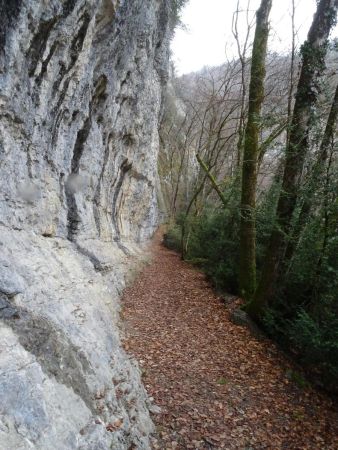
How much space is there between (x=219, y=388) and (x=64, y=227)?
5.10 metres

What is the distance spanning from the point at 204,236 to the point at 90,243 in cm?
614

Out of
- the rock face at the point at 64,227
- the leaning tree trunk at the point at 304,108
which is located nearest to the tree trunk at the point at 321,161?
the leaning tree trunk at the point at 304,108

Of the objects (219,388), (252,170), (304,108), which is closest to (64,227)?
(219,388)

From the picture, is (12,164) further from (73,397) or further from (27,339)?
(73,397)

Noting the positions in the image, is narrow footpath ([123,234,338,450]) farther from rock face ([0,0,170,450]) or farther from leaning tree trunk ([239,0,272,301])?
leaning tree trunk ([239,0,272,301])

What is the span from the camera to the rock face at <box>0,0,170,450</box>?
3648 mm

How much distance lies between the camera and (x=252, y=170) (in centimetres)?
955

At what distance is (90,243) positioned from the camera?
373 inches

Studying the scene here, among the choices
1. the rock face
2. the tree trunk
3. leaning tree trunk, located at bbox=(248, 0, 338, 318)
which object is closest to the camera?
the rock face

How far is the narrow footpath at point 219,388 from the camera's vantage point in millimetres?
4766

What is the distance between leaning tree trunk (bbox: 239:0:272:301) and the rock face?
3.89 meters

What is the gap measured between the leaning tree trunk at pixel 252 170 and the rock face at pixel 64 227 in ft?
12.8

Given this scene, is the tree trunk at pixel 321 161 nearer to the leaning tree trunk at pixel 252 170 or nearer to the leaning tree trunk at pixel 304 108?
the leaning tree trunk at pixel 304 108

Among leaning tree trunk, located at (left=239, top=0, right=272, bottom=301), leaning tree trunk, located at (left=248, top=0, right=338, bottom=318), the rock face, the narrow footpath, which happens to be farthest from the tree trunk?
the rock face
